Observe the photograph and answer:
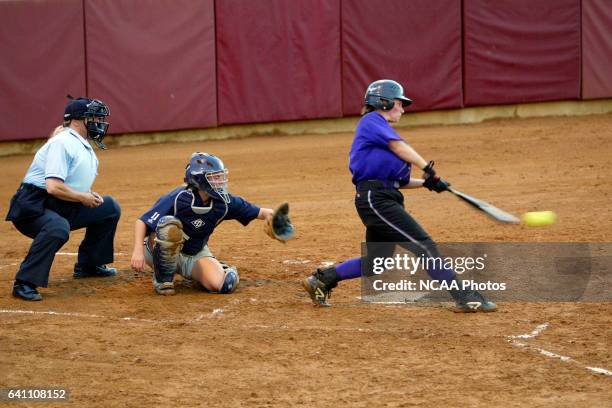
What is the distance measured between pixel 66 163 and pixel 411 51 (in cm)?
1084

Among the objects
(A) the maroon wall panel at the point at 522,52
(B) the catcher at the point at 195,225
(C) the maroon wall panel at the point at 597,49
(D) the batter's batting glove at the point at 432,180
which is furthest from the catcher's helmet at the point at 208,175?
(C) the maroon wall panel at the point at 597,49

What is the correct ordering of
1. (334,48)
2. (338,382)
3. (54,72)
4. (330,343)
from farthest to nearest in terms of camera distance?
A: 1. (334,48)
2. (54,72)
3. (330,343)
4. (338,382)

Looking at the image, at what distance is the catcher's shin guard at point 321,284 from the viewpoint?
813 cm

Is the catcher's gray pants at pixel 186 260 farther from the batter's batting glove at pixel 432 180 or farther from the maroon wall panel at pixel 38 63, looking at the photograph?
the maroon wall panel at pixel 38 63

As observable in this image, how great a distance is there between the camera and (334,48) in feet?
58.9

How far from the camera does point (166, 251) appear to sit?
8492 mm

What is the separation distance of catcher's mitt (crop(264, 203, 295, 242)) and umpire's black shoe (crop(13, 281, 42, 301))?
1995 millimetres

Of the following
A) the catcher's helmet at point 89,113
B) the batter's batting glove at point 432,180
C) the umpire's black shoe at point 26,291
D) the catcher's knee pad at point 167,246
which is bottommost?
the umpire's black shoe at point 26,291

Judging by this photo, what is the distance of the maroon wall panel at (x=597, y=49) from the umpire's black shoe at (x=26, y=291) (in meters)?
13.1

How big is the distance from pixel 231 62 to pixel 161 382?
38.1ft

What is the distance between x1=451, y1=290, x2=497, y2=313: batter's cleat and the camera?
798cm

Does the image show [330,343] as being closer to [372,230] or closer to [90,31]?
[372,230]

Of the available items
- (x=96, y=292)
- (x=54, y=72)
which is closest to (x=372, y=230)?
(x=96, y=292)

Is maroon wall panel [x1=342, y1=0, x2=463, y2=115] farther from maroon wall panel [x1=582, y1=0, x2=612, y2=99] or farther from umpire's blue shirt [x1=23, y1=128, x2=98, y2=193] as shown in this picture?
umpire's blue shirt [x1=23, y1=128, x2=98, y2=193]
